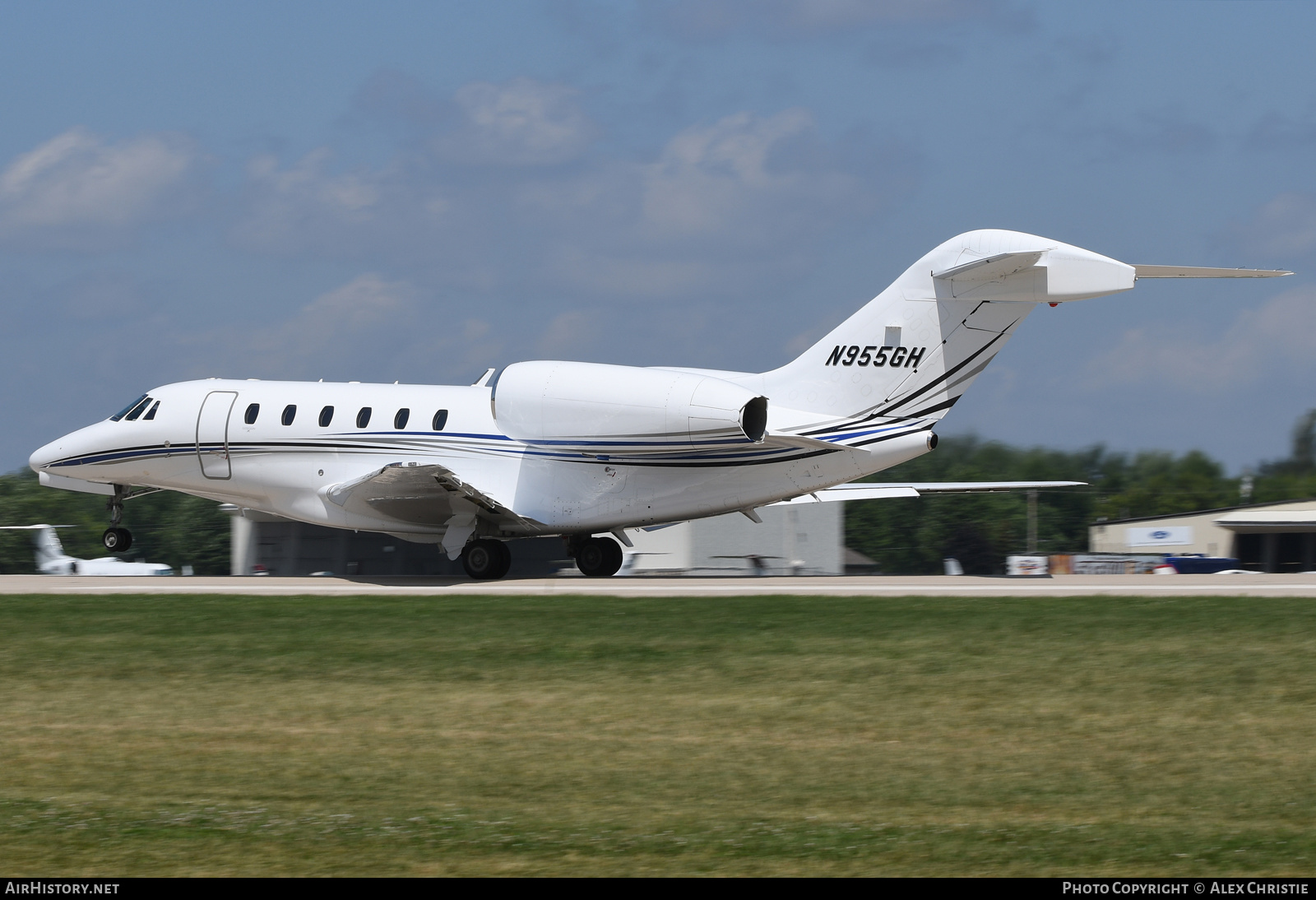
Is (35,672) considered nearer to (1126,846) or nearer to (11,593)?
(11,593)

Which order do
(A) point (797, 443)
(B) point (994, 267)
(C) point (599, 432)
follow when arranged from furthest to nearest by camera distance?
(C) point (599, 432) → (A) point (797, 443) → (B) point (994, 267)

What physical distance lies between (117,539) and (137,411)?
245 cm

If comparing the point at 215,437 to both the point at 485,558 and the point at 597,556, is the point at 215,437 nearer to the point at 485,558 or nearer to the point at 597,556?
the point at 485,558

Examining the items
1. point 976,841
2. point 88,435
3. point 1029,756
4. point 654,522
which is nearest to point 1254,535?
point 654,522

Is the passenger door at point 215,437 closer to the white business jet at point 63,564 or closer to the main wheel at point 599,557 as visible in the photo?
the main wheel at point 599,557

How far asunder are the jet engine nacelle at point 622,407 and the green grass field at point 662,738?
13.9 ft

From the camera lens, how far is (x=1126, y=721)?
1179 centimetres

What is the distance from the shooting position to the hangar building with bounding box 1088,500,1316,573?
42.2 meters

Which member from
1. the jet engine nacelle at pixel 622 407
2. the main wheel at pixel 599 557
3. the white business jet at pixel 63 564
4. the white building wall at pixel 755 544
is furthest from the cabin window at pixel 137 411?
the white business jet at pixel 63 564

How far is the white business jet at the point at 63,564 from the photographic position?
38.7 metres

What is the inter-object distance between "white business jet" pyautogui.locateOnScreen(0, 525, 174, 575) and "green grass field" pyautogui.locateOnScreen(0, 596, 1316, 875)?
70.1 ft

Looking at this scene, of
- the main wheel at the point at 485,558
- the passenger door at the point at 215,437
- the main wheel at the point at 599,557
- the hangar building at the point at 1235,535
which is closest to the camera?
the main wheel at the point at 485,558

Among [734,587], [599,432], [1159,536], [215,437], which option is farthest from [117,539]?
[1159,536]

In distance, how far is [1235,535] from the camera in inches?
1726
